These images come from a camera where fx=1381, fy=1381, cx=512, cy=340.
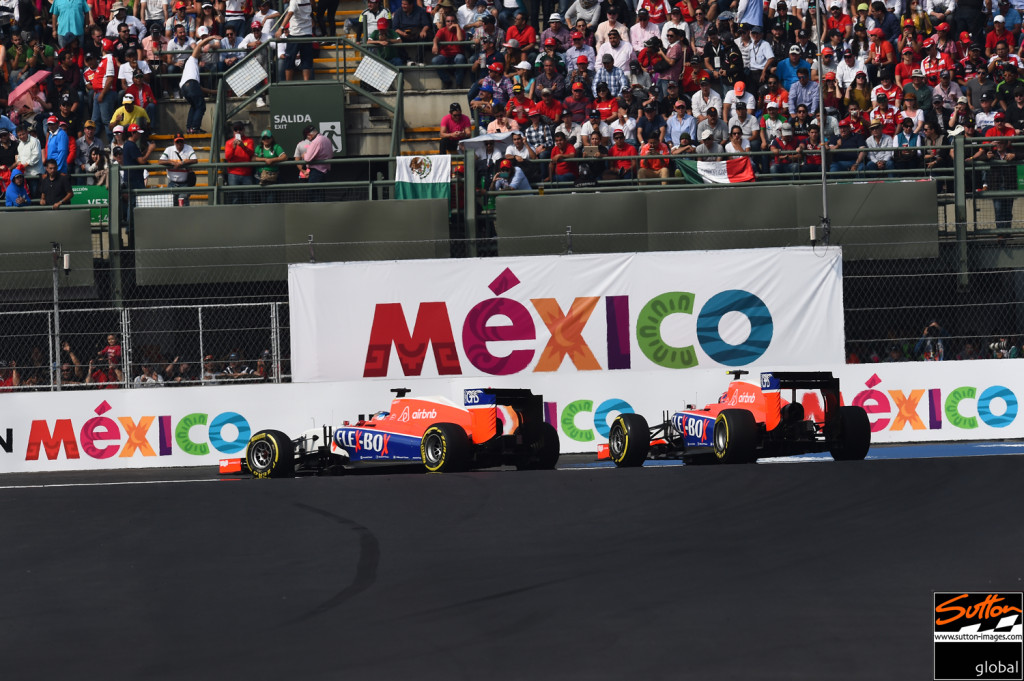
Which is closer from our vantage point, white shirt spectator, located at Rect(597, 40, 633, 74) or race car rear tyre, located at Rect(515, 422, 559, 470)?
race car rear tyre, located at Rect(515, 422, 559, 470)

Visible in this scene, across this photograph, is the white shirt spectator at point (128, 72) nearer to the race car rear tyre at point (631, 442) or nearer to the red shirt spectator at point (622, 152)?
the red shirt spectator at point (622, 152)

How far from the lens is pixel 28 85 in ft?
71.2

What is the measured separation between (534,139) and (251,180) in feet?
13.2

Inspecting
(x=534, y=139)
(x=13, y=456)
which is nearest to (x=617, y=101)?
(x=534, y=139)

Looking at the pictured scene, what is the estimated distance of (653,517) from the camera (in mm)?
10578

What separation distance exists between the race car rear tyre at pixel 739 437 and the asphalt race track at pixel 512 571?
70 cm

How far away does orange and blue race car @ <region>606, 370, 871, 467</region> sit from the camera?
539 inches

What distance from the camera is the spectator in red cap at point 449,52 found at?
21.5 metres

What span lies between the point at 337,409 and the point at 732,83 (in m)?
8.03

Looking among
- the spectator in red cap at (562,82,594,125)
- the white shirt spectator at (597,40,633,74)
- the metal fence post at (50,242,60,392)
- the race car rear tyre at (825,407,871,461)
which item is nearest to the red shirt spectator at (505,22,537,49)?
the white shirt spectator at (597,40,633,74)

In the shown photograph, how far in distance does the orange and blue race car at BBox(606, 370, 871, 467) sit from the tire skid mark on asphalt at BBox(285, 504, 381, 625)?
425cm

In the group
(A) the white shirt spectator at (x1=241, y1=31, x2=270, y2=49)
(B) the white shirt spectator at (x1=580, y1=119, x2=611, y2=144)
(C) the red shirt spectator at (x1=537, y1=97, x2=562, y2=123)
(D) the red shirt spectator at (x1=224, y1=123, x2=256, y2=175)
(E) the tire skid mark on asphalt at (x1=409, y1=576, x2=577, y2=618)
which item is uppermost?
(A) the white shirt spectator at (x1=241, y1=31, x2=270, y2=49)

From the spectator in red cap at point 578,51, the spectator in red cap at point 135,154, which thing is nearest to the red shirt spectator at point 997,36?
the spectator in red cap at point 578,51

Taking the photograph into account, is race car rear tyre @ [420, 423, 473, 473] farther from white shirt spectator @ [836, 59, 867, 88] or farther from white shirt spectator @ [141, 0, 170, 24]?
white shirt spectator @ [141, 0, 170, 24]
